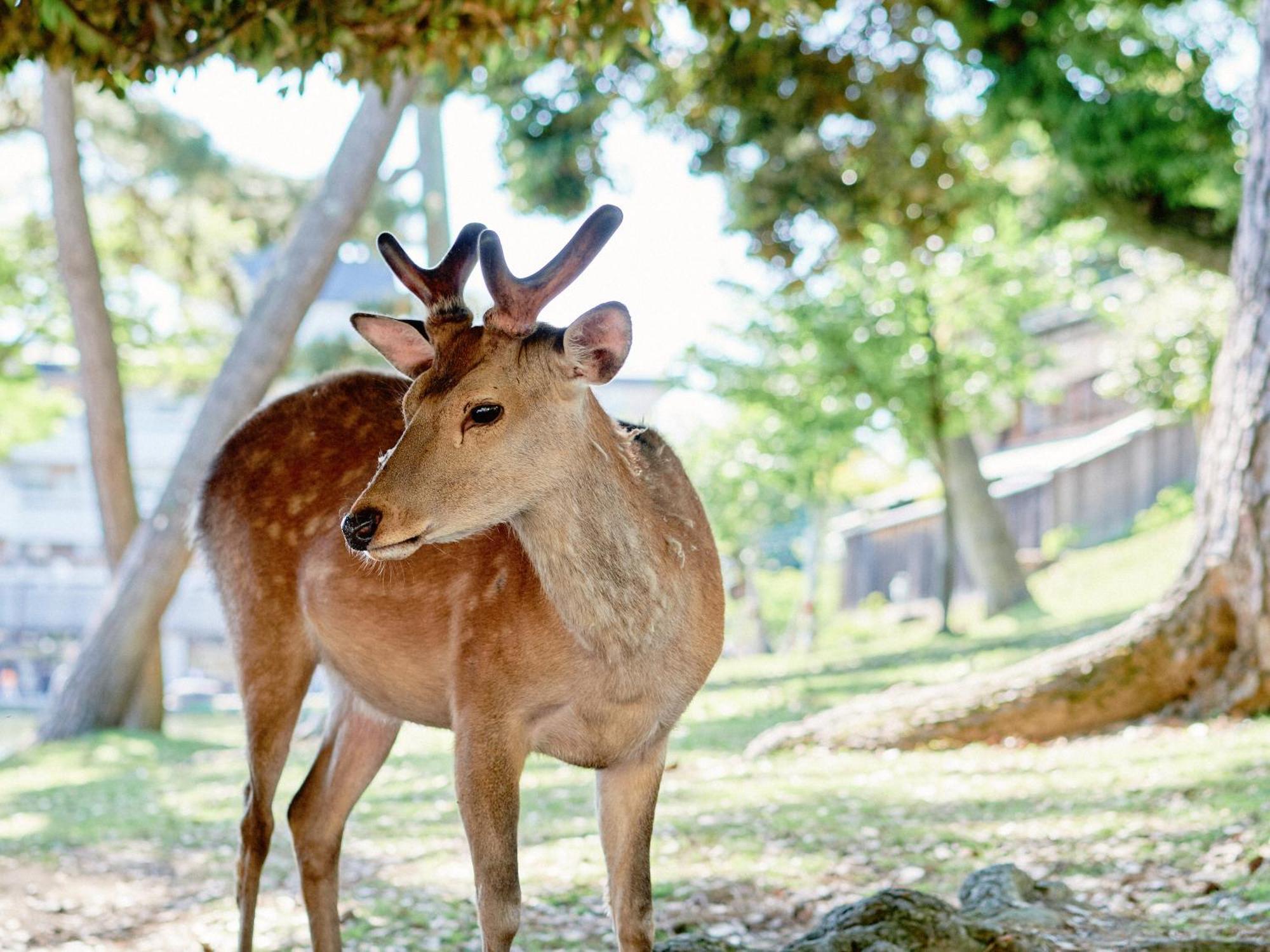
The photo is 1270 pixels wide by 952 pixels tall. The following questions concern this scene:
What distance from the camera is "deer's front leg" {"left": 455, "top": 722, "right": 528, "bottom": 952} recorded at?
3660 millimetres

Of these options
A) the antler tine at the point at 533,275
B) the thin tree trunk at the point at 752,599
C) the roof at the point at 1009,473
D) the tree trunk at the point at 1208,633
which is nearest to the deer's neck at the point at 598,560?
the antler tine at the point at 533,275

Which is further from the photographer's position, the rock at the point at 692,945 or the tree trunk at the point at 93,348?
the tree trunk at the point at 93,348

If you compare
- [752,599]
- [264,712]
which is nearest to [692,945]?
[264,712]

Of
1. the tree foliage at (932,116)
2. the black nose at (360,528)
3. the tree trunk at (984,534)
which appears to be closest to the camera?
the black nose at (360,528)

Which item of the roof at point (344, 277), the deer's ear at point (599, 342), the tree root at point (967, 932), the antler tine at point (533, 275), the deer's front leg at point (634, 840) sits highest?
the roof at point (344, 277)

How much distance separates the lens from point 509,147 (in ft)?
45.2

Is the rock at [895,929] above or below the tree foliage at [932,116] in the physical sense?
below

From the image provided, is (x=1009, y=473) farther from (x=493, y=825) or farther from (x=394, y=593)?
(x=493, y=825)

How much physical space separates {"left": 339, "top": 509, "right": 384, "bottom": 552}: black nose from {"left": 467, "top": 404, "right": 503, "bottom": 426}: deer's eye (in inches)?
15.2

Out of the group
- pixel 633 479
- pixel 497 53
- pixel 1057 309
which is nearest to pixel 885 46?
pixel 497 53

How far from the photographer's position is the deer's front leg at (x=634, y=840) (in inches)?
154

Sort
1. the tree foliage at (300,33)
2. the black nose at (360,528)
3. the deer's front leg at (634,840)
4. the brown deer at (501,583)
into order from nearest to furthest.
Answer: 1. the black nose at (360,528)
2. the brown deer at (501,583)
3. the deer's front leg at (634,840)
4. the tree foliage at (300,33)

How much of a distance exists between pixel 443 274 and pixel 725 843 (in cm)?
351

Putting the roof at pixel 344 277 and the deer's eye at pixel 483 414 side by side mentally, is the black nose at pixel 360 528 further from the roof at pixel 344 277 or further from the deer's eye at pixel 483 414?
the roof at pixel 344 277
